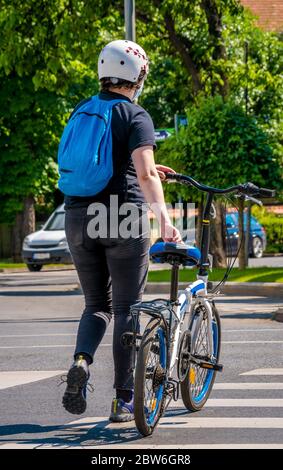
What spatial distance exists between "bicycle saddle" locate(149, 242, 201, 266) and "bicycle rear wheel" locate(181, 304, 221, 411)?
0.51 metres

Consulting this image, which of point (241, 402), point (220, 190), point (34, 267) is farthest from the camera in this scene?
point (34, 267)

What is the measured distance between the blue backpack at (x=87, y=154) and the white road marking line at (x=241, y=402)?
160 centimetres

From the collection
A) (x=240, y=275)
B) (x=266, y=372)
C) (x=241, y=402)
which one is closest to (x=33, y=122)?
(x=240, y=275)

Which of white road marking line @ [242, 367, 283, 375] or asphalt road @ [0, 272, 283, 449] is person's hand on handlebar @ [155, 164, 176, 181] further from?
white road marking line @ [242, 367, 283, 375]

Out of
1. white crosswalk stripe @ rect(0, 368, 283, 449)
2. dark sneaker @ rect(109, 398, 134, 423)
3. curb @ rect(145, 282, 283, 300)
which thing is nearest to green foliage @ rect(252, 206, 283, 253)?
curb @ rect(145, 282, 283, 300)

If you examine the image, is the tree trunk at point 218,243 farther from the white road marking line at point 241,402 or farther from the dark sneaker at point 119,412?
the dark sneaker at point 119,412

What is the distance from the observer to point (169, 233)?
23.1ft

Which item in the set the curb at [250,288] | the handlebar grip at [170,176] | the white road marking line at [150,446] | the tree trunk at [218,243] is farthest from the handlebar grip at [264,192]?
the tree trunk at [218,243]

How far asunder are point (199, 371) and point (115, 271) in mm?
988

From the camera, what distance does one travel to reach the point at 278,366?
9.73 metres

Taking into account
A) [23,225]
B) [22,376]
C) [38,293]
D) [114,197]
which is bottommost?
[38,293]

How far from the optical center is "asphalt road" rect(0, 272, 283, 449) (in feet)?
21.7

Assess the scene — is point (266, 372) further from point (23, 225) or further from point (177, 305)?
point (23, 225)

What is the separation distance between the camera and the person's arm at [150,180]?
6.93m
